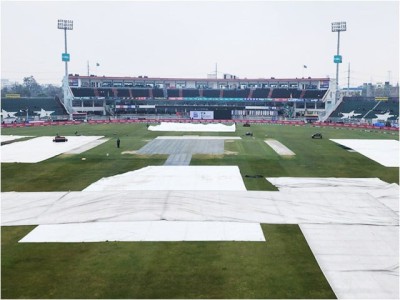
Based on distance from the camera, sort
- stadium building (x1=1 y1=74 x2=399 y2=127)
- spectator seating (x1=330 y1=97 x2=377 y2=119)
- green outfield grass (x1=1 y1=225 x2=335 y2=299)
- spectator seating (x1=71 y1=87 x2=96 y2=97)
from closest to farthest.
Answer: green outfield grass (x1=1 y1=225 x2=335 y2=299) < spectator seating (x1=330 y1=97 x2=377 y2=119) < stadium building (x1=1 y1=74 x2=399 y2=127) < spectator seating (x1=71 y1=87 x2=96 y2=97)

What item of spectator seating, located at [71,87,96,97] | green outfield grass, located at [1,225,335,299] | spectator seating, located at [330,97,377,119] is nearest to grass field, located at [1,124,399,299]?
green outfield grass, located at [1,225,335,299]

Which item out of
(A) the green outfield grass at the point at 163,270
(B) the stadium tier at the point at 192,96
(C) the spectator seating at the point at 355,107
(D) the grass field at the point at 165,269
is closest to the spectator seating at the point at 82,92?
(B) the stadium tier at the point at 192,96

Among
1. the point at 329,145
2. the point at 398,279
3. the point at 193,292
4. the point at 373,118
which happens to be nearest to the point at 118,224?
the point at 193,292

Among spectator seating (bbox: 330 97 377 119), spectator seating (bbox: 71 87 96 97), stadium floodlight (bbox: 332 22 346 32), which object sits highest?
stadium floodlight (bbox: 332 22 346 32)

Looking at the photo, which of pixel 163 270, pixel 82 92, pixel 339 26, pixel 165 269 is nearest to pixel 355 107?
pixel 339 26

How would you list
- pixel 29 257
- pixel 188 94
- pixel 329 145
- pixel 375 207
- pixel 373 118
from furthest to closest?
pixel 188 94 < pixel 373 118 < pixel 329 145 < pixel 375 207 < pixel 29 257

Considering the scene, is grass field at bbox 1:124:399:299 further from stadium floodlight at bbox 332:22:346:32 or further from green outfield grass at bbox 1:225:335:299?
stadium floodlight at bbox 332:22:346:32

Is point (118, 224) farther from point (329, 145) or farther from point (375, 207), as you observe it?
point (329, 145)

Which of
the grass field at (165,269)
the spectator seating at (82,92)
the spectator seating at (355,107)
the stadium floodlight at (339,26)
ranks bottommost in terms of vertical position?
the grass field at (165,269)

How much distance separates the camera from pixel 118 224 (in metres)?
23.7

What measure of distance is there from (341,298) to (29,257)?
14.1 metres

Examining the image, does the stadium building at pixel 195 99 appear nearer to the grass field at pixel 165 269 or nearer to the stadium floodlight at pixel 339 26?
the stadium floodlight at pixel 339 26

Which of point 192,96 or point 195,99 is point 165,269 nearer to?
point 195,99

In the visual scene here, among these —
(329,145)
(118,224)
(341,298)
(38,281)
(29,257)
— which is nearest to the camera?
(341,298)
